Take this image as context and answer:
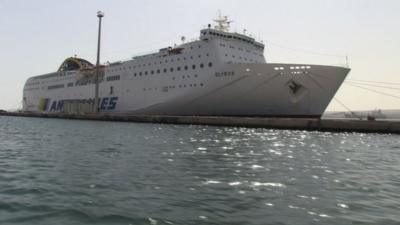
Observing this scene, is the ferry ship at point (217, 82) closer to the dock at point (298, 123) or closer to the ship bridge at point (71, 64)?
the dock at point (298, 123)

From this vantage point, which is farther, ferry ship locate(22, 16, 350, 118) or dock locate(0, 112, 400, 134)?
ferry ship locate(22, 16, 350, 118)

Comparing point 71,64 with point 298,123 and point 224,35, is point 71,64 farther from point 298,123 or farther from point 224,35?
point 298,123

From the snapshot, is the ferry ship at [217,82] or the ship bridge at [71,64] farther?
the ship bridge at [71,64]

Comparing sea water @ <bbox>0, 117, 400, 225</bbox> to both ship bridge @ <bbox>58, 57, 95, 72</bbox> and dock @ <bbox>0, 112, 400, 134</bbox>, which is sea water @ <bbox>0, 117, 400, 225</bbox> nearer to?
dock @ <bbox>0, 112, 400, 134</bbox>

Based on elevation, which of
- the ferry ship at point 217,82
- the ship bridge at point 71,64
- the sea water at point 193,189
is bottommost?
the sea water at point 193,189

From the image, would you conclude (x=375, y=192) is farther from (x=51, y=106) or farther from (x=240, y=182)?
(x=51, y=106)

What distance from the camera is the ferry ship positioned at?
115ft

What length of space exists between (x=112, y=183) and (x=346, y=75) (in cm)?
3185

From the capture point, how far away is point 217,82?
3703 cm

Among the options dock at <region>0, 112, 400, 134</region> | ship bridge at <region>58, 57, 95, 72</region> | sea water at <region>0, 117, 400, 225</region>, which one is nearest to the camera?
sea water at <region>0, 117, 400, 225</region>

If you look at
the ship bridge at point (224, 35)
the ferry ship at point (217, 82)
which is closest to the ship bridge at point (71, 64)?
the ferry ship at point (217, 82)

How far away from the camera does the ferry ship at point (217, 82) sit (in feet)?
115

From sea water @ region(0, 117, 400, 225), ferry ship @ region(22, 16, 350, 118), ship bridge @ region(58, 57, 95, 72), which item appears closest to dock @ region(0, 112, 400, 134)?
ferry ship @ region(22, 16, 350, 118)

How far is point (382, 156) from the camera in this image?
15773mm
